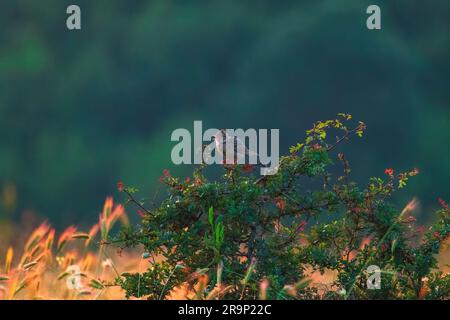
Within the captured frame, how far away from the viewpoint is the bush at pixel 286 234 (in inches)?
237

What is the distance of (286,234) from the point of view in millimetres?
6305

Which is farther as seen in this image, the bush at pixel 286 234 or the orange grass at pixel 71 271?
the bush at pixel 286 234

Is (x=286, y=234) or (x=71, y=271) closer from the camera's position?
(x=71, y=271)

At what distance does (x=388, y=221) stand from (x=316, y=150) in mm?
646

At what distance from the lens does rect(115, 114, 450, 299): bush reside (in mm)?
6008

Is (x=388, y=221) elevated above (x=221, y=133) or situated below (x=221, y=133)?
below

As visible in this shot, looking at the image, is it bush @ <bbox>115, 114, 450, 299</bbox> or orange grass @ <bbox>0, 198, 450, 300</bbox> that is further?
bush @ <bbox>115, 114, 450, 299</bbox>
